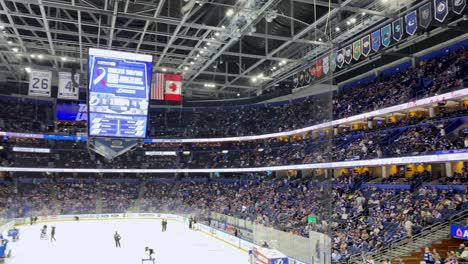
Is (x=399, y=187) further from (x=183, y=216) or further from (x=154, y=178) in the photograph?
(x=154, y=178)

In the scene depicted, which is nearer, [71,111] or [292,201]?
[292,201]

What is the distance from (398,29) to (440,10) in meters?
1.95

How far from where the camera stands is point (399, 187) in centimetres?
2222

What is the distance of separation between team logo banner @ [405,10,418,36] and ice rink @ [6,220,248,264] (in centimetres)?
1224

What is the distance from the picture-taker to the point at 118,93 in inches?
441

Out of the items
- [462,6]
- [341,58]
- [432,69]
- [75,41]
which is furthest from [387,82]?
[75,41]

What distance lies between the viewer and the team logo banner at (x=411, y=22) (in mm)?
15938

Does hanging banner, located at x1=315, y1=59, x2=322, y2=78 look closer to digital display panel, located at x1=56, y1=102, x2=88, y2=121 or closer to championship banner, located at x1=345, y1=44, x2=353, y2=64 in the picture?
championship banner, located at x1=345, y1=44, x2=353, y2=64

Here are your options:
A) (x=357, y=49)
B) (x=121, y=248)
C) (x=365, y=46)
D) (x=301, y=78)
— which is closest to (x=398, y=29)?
(x=365, y=46)

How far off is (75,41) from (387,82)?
70.0ft

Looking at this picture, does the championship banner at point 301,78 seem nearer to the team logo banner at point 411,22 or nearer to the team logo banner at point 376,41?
the team logo banner at point 411,22

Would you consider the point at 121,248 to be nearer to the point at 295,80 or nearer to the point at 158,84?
the point at 158,84

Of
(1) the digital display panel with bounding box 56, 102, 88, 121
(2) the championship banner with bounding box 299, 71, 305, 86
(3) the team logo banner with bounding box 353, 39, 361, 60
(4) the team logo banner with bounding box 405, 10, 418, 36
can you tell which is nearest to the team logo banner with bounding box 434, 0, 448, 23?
(4) the team logo banner with bounding box 405, 10, 418, 36

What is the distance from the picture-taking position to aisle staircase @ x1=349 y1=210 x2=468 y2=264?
15508mm
